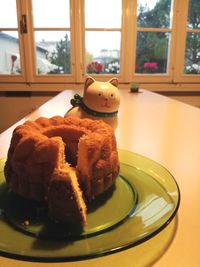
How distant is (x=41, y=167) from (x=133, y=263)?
20cm

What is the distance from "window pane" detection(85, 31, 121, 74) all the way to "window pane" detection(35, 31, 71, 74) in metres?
0.22

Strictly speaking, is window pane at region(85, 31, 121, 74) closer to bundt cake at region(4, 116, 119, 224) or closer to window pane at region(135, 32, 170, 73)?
window pane at region(135, 32, 170, 73)

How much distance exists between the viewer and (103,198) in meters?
0.47

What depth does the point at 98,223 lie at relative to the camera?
0.40 meters

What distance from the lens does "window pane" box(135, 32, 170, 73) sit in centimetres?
279

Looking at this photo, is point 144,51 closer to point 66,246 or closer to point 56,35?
point 56,35

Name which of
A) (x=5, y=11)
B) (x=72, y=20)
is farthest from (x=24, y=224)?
(x=5, y=11)

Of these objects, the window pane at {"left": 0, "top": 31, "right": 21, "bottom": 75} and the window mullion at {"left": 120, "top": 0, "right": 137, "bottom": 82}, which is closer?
the window mullion at {"left": 120, "top": 0, "right": 137, "bottom": 82}

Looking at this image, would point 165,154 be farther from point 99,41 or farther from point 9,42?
point 9,42

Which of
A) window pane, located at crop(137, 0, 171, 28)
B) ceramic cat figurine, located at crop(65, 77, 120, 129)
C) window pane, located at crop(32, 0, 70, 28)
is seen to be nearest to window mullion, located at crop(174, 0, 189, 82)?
window pane, located at crop(137, 0, 171, 28)

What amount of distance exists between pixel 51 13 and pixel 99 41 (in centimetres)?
56

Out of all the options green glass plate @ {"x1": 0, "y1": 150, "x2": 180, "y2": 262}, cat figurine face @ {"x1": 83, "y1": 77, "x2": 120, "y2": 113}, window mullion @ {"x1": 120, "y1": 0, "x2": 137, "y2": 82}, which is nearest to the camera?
green glass plate @ {"x1": 0, "y1": 150, "x2": 180, "y2": 262}

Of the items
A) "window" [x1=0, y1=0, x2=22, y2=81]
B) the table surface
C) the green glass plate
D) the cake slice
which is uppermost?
"window" [x1=0, y1=0, x2=22, y2=81]

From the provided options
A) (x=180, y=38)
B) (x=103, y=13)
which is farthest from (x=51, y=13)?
(x=180, y=38)
